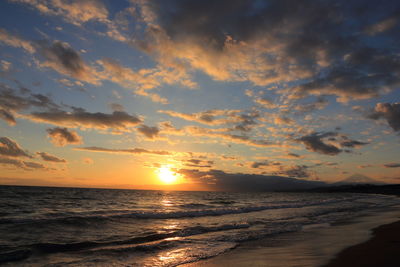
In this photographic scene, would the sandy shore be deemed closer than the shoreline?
Yes

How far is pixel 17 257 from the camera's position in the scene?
9797 millimetres

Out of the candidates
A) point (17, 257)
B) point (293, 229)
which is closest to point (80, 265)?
point (17, 257)

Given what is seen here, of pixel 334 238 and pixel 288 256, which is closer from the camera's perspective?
pixel 288 256

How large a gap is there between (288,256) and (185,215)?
17727 millimetres

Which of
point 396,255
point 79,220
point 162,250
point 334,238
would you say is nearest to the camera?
point 396,255

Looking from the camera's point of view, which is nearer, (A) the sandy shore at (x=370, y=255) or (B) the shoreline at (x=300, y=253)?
(A) the sandy shore at (x=370, y=255)

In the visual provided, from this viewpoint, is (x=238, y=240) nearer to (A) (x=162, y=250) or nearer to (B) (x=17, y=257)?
(A) (x=162, y=250)

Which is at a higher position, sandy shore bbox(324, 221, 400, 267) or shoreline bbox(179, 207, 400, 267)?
sandy shore bbox(324, 221, 400, 267)

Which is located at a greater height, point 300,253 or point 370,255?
point 370,255

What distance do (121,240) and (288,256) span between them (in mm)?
8173

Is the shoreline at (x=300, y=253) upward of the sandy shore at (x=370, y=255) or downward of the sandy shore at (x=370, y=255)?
downward

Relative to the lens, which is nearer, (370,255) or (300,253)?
(370,255)

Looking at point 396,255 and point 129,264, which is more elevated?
point 396,255

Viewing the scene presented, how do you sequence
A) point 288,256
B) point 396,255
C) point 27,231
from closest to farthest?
point 396,255
point 288,256
point 27,231
